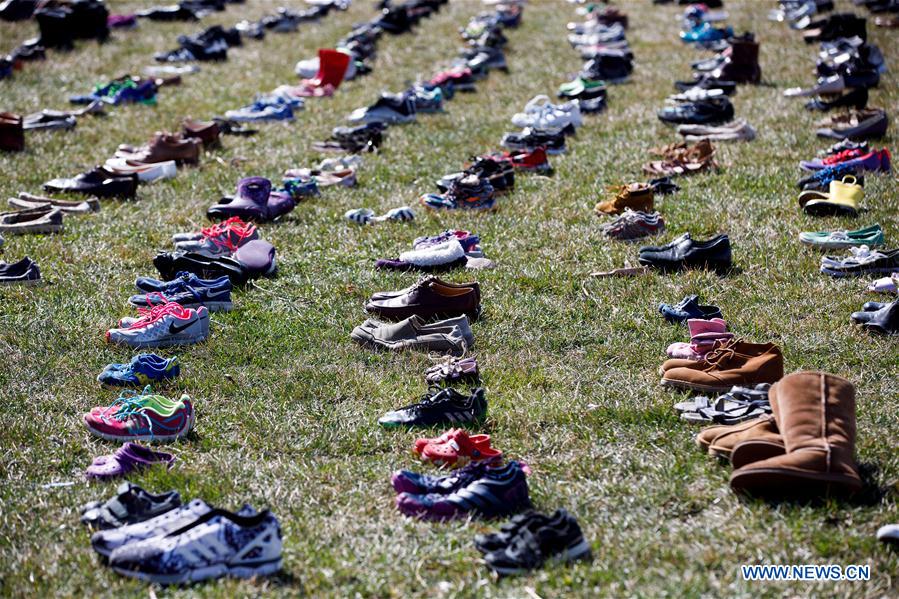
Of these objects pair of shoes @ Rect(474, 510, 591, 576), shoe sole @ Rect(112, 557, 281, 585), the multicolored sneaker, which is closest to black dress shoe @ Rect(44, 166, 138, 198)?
the multicolored sneaker

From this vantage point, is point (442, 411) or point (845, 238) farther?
point (845, 238)

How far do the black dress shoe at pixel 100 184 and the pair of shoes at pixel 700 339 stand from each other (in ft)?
17.4

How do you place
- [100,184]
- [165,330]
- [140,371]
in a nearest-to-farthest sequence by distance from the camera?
[140,371]
[165,330]
[100,184]

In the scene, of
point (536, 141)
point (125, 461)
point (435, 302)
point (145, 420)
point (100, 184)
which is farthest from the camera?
point (536, 141)

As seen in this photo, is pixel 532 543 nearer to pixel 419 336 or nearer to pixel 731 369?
pixel 731 369

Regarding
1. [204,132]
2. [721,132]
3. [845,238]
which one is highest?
[845,238]

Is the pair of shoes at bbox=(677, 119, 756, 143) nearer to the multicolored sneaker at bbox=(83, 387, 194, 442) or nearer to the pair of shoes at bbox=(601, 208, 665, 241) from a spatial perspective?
the pair of shoes at bbox=(601, 208, 665, 241)

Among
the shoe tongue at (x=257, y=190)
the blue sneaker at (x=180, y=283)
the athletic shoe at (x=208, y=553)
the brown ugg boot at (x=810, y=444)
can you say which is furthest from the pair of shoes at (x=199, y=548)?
the shoe tongue at (x=257, y=190)

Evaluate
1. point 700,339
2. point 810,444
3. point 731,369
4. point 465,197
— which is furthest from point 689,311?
point 465,197

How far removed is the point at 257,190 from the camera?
838cm

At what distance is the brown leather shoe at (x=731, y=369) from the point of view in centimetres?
519

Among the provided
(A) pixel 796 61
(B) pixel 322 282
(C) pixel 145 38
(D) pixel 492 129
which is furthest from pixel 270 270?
(C) pixel 145 38

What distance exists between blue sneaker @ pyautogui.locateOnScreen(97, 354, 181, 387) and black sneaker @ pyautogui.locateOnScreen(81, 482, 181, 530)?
4.39 ft

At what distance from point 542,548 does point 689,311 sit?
8.65 feet
